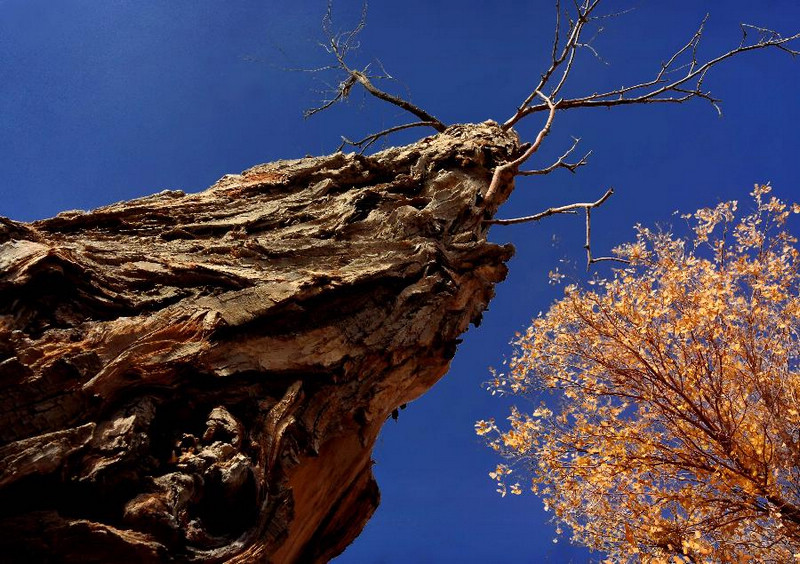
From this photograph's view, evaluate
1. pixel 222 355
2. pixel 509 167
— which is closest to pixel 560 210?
pixel 509 167

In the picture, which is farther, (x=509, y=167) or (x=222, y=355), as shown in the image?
(x=509, y=167)

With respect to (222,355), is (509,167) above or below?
above

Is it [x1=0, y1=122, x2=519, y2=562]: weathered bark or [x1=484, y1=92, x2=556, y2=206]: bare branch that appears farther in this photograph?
[x1=484, y1=92, x2=556, y2=206]: bare branch

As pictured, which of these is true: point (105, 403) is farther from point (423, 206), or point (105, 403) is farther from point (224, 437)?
point (423, 206)

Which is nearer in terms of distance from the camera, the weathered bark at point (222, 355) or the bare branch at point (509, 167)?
the weathered bark at point (222, 355)

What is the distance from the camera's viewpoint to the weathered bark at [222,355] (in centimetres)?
309

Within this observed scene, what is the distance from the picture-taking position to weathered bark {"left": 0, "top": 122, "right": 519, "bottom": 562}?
3.09 m

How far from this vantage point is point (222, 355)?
4.04m

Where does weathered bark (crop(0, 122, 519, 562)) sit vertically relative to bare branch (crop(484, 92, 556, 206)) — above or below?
below

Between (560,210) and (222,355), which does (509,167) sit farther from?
(222,355)

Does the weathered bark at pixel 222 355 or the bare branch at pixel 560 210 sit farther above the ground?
the bare branch at pixel 560 210

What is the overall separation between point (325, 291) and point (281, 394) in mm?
1033

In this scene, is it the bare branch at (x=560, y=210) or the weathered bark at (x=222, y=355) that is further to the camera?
the bare branch at (x=560, y=210)

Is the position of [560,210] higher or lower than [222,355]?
higher
